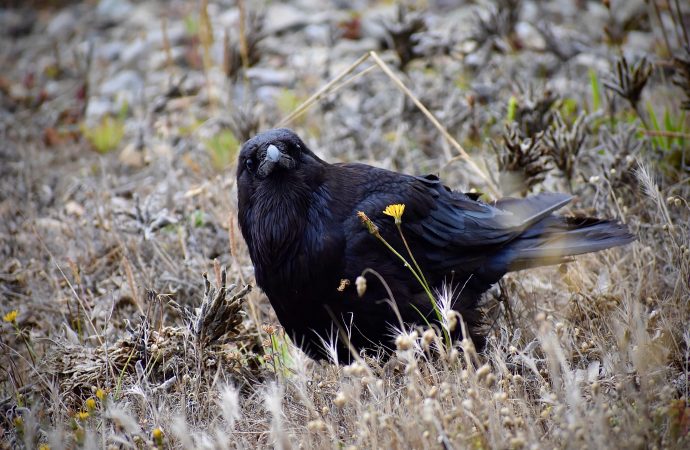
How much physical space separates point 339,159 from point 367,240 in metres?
2.50

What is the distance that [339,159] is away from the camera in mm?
5938

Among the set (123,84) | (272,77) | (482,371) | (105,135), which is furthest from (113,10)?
(482,371)

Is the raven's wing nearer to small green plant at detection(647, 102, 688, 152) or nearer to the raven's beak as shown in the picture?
the raven's beak

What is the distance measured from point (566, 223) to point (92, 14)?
817cm

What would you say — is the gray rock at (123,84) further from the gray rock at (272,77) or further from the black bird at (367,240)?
the black bird at (367,240)

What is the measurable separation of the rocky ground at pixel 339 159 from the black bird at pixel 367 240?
185 millimetres

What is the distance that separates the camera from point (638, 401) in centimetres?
245

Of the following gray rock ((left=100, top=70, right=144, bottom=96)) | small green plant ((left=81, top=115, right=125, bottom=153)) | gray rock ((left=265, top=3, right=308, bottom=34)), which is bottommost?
small green plant ((left=81, top=115, right=125, bottom=153))

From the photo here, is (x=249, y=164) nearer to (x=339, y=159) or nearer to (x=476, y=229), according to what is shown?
(x=476, y=229)

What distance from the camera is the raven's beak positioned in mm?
3508

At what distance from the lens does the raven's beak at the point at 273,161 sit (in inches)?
138

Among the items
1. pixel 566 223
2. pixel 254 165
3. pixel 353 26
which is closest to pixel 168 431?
pixel 254 165

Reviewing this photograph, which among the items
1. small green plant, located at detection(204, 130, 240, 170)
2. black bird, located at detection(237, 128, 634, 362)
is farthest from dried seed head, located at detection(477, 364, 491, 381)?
small green plant, located at detection(204, 130, 240, 170)

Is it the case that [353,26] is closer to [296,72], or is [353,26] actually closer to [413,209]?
[296,72]
